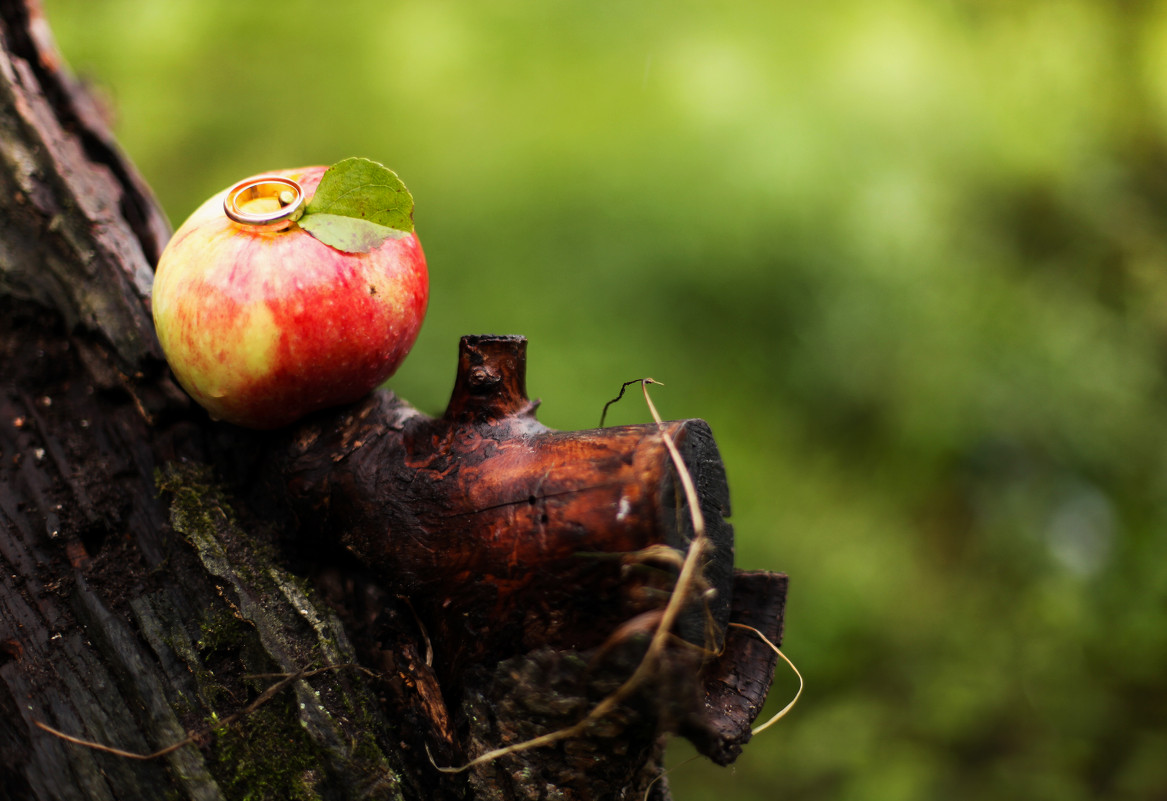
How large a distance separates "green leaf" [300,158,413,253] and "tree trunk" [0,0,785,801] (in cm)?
21

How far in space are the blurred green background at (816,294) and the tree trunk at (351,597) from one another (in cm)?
150

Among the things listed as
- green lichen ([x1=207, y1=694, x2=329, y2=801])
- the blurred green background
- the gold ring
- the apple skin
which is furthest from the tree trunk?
the blurred green background

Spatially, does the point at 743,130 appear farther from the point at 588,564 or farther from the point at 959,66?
the point at 588,564

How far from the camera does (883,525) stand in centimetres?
304

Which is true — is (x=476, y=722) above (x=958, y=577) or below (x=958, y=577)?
above

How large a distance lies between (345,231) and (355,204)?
0.05m

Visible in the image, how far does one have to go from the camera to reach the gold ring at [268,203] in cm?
101

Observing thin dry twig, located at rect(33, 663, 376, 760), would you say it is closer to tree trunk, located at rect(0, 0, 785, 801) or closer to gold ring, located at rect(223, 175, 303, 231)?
tree trunk, located at rect(0, 0, 785, 801)

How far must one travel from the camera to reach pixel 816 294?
3.19m

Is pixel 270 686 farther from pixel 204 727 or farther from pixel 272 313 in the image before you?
pixel 272 313

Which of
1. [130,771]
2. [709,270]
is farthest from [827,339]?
[130,771]

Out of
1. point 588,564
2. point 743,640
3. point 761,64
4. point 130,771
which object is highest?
point 761,64

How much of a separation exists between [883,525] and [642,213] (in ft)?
5.28

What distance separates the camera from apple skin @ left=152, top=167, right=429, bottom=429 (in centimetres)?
98
